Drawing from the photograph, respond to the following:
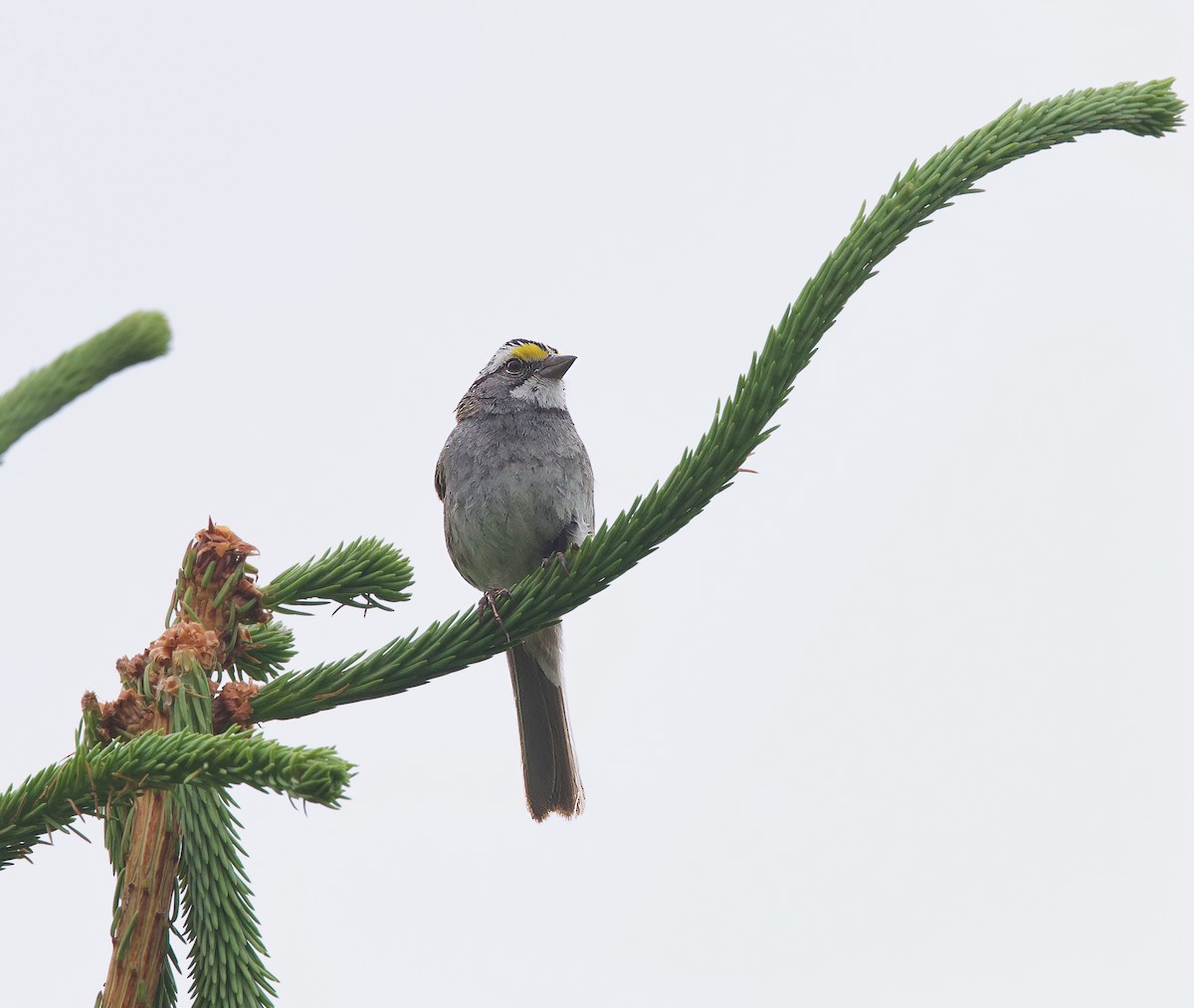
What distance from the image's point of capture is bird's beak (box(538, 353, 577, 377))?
5.98 m

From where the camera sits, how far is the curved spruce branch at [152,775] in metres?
1.72

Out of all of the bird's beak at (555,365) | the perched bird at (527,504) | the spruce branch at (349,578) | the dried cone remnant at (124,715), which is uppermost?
the bird's beak at (555,365)

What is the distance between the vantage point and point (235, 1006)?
6.75 ft

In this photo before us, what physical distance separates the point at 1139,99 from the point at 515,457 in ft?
10.7

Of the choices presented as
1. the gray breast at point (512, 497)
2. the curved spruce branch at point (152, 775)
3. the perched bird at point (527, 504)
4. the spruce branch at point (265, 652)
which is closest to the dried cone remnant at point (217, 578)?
the spruce branch at point (265, 652)

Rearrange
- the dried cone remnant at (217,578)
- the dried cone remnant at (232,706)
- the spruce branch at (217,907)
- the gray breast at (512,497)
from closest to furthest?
1. the spruce branch at (217,907)
2. the dried cone remnant at (232,706)
3. the dried cone remnant at (217,578)
4. the gray breast at (512,497)

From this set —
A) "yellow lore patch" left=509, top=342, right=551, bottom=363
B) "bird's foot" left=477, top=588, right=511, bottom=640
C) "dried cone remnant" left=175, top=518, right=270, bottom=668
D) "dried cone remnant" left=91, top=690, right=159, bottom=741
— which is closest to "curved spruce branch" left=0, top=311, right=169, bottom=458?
"dried cone remnant" left=175, top=518, right=270, bottom=668

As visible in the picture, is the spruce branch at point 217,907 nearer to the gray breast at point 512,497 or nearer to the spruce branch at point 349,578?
the spruce branch at point 349,578

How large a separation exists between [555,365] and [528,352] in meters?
0.26

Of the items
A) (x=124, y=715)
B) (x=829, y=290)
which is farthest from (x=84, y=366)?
(x=829, y=290)

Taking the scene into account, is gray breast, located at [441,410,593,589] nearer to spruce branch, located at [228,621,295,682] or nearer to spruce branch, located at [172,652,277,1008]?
spruce branch, located at [228,621,295,682]

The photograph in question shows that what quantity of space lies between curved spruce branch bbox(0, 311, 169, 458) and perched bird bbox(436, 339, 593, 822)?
2616mm

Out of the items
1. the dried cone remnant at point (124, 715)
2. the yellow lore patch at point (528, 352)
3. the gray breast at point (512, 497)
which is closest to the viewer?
the dried cone remnant at point (124, 715)

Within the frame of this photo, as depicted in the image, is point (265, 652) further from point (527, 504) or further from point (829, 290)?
point (527, 504)
